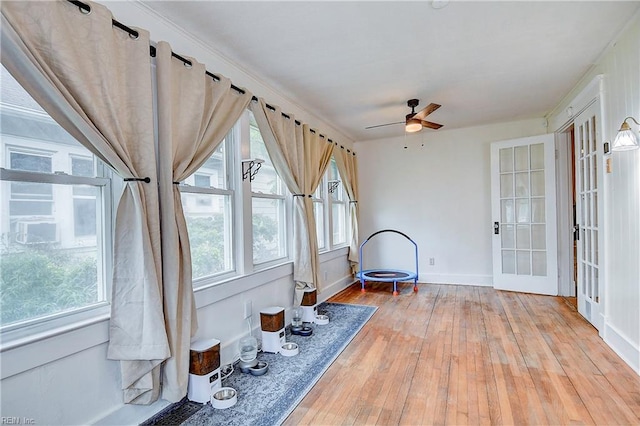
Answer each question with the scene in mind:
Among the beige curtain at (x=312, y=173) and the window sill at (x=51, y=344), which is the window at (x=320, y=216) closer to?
the beige curtain at (x=312, y=173)

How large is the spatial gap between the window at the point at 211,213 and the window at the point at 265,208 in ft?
1.03

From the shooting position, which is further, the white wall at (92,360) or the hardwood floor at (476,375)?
the hardwood floor at (476,375)

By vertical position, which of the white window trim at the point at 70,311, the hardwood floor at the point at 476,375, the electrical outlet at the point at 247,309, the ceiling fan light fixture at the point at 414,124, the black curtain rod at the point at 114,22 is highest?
the black curtain rod at the point at 114,22

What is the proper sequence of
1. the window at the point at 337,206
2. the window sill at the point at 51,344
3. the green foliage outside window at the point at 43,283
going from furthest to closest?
1. the window at the point at 337,206
2. the green foliage outside window at the point at 43,283
3. the window sill at the point at 51,344

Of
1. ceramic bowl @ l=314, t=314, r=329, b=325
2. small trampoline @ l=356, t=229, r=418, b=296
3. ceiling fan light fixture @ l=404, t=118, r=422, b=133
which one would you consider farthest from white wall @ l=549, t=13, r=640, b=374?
ceramic bowl @ l=314, t=314, r=329, b=325

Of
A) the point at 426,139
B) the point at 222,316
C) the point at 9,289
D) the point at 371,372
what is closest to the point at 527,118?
the point at 426,139

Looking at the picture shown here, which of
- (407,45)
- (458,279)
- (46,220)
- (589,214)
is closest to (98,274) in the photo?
(46,220)

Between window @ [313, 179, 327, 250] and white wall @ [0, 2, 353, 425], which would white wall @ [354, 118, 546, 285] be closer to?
window @ [313, 179, 327, 250]

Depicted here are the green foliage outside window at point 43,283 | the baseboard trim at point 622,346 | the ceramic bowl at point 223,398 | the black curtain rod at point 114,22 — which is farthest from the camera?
the baseboard trim at point 622,346

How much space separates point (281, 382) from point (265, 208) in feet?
5.59

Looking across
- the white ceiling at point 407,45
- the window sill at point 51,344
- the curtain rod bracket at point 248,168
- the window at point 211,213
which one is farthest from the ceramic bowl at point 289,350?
the white ceiling at point 407,45

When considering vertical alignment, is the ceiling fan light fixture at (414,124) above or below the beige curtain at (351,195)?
above

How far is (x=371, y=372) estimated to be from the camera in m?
2.44

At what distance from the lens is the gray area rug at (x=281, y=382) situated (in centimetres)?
193
